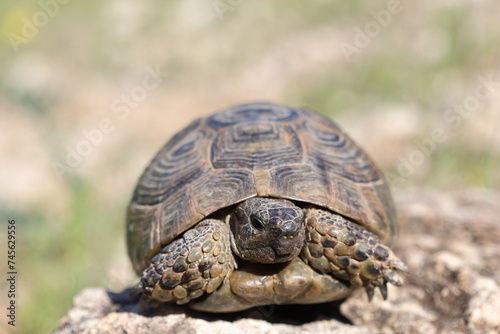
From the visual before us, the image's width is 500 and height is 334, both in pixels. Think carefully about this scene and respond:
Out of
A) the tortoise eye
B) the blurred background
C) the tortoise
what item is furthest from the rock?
the blurred background

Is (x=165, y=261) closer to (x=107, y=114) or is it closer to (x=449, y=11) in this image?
(x=107, y=114)

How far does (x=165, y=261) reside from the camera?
10.2 ft

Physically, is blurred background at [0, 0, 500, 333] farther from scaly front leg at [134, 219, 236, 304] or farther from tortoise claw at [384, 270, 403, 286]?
tortoise claw at [384, 270, 403, 286]

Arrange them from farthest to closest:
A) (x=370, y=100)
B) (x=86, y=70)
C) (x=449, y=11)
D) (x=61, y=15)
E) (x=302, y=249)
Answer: (x=61, y=15)
(x=86, y=70)
(x=449, y=11)
(x=370, y=100)
(x=302, y=249)

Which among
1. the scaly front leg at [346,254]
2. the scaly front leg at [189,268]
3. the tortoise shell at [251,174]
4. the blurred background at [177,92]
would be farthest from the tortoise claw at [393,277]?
the blurred background at [177,92]

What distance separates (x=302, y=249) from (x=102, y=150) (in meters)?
8.55

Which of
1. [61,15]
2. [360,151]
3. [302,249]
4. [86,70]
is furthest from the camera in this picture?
[61,15]

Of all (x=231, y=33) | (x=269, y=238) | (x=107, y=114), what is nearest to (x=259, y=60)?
(x=231, y=33)

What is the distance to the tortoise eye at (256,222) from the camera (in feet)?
10.1

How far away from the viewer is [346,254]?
3.20 metres

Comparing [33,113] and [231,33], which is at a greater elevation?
[231,33]

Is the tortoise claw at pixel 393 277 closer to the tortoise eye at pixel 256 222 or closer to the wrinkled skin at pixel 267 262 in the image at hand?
the wrinkled skin at pixel 267 262

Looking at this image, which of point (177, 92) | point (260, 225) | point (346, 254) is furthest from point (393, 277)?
point (177, 92)

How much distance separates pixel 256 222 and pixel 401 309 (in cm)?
140
